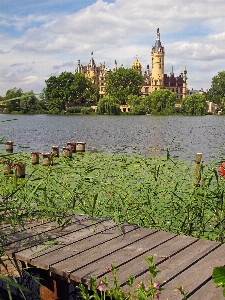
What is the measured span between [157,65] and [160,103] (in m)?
34.0

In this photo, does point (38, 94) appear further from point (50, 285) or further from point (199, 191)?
point (199, 191)

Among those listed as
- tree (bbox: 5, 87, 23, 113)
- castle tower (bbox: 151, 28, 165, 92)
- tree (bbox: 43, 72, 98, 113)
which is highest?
castle tower (bbox: 151, 28, 165, 92)

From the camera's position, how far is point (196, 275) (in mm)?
2461

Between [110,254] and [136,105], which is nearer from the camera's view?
[110,254]

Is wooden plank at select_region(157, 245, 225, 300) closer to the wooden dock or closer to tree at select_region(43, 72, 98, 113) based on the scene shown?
the wooden dock

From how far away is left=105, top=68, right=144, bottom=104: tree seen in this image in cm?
8192

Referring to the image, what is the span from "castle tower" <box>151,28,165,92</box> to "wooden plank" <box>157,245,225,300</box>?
99443mm

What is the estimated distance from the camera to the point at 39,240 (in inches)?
120

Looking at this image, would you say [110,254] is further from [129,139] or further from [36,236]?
[129,139]

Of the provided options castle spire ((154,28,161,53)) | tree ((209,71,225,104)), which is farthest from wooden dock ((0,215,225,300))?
castle spire ((154,28,161,53))

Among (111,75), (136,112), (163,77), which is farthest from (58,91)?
(163,77)

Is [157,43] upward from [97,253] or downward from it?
upward

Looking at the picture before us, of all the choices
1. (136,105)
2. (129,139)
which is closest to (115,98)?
(136,105)

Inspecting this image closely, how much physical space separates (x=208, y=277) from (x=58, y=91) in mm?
80843
